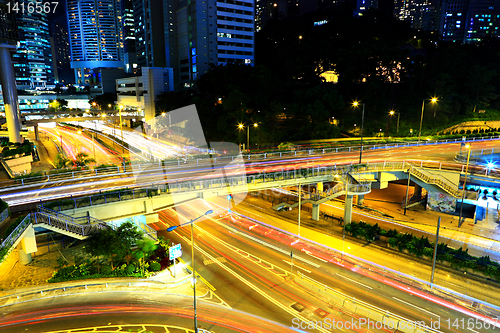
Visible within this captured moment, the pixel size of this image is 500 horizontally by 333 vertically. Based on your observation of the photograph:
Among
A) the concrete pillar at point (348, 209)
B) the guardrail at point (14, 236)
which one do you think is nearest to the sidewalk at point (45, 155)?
the guardrail at point (14, 236)

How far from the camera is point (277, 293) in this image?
774 inches

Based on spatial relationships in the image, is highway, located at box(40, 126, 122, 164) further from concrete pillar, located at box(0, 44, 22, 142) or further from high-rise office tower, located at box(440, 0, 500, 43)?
high-rise office tower, located at box(440, 0, 500, 43)

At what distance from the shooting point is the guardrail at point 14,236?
16531 mm

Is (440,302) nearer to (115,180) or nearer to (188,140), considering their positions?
(115,180)

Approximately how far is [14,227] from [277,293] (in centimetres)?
1683

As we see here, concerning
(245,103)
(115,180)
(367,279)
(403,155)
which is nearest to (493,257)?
(367,279)

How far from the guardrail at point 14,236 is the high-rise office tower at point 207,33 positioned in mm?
81330

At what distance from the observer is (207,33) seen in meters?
94.4

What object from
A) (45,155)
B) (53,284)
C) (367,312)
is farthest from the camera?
(45,155)

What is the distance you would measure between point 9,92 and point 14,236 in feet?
153

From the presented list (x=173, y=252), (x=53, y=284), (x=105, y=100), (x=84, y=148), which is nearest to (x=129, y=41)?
(x=105, y=100)

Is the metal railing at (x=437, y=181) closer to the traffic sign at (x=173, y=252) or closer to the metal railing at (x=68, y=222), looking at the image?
the traffic sign at (x=173, y=252)

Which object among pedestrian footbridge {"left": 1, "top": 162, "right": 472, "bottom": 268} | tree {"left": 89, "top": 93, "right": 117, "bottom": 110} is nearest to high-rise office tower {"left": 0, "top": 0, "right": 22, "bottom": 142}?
pedestrian footbridge {"left": 1, "top": 162, "right": 472, "bottom": 268}

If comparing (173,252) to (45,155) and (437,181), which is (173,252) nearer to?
(437,181)
